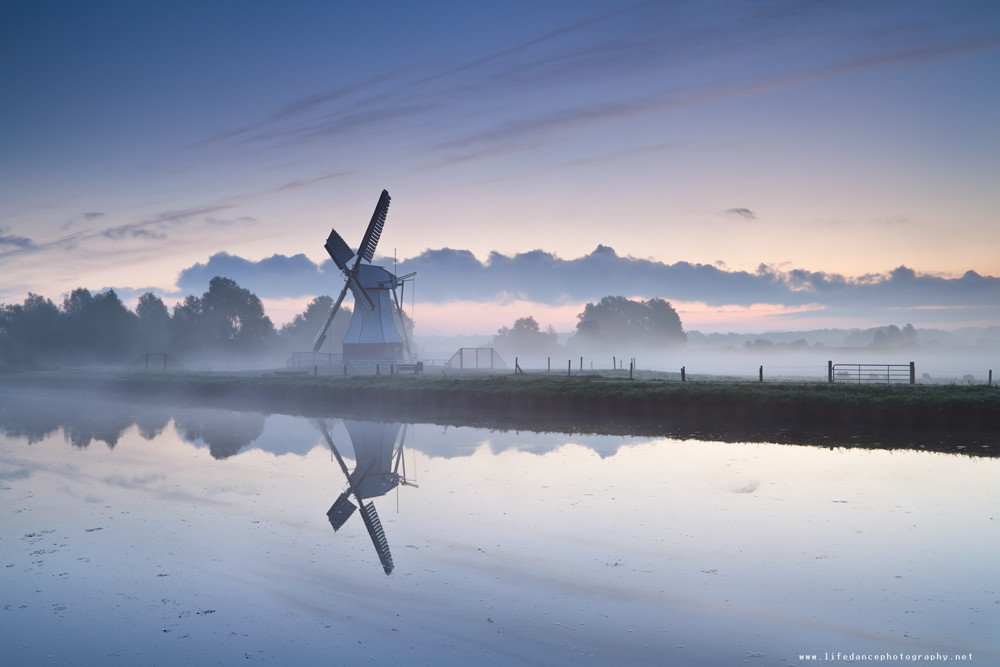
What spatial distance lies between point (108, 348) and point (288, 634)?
4191 inches

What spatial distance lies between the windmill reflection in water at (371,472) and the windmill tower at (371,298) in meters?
24.8

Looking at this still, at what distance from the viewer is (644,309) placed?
157000 millimetres

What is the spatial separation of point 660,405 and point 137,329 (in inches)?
3844

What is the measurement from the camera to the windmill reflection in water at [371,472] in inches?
513

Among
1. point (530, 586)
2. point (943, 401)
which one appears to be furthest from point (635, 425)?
point (530, 586)

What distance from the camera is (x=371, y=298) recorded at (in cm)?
5666

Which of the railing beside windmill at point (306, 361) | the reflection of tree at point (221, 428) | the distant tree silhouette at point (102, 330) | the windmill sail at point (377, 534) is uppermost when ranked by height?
the distant tree silhouette at point (102, 330)

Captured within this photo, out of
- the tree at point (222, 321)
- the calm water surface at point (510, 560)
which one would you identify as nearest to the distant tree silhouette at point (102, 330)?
the tree at point (222, 321)

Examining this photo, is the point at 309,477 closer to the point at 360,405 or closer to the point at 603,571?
the point at 603,571

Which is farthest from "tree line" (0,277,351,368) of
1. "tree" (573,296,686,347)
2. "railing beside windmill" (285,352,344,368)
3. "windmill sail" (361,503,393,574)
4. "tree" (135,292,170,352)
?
"windmill sail" (361,503,393,574)

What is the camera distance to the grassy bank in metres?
24.7

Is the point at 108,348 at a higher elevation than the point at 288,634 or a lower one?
higher

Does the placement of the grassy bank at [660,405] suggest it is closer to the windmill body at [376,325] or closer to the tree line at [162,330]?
the windmill body at [376,325]

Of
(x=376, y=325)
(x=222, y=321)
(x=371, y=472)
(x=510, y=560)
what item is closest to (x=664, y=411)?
(x=371, y=472)
